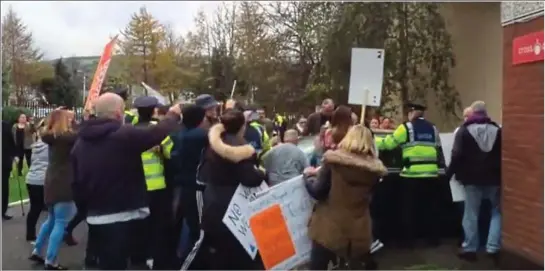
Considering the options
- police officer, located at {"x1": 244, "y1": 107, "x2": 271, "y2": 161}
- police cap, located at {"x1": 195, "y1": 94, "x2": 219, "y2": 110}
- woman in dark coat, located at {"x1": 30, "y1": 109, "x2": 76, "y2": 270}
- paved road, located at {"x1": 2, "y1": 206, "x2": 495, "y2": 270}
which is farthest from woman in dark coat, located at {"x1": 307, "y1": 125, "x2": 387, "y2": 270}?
woman in dark coat, located at {"x1": 30, "y1": 109, "x2": 76, "y2": 270}

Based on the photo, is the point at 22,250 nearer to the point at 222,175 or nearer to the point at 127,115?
the point at 127,115

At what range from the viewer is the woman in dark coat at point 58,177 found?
7.56 meters

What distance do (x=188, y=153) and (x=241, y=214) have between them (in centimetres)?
120

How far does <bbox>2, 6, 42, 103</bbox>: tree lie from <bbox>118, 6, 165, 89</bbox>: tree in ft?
19.2

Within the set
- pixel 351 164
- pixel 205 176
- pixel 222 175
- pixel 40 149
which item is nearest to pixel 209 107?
pixel 205 176

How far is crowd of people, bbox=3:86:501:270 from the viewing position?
5332 mm

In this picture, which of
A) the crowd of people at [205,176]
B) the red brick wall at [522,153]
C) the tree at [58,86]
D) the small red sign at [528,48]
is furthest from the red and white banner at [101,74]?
the tree at [58,86]

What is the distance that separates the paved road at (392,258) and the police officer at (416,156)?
1.54 feet

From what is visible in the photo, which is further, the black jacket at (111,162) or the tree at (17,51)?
the tree at (17,51)

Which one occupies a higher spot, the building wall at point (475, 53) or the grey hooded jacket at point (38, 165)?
the building wall at point (475, 53)

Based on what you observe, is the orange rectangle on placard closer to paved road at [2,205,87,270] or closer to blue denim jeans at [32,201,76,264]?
blue denim jeans at [32,201,76,264]

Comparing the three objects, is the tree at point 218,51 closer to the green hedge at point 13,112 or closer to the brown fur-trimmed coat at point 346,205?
the green hedge at point 13,112

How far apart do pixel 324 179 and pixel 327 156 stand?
0.25 meters

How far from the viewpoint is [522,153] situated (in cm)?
680
